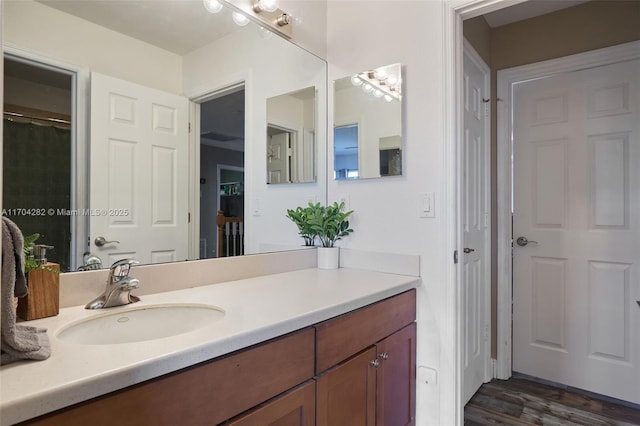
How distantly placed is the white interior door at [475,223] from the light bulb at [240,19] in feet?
4.13

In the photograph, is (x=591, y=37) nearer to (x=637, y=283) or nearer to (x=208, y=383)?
(x=637, y=283)

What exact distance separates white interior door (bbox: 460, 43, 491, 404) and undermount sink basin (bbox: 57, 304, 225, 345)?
1.44 meters

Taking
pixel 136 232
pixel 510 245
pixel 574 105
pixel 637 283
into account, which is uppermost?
pixel 574 105

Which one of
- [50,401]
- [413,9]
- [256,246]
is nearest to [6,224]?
[50,401]

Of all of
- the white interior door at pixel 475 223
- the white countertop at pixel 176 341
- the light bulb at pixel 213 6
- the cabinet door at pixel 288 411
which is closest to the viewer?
the white countertop at pixel 176 341

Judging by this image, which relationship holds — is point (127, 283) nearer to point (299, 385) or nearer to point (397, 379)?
point (299, 385)

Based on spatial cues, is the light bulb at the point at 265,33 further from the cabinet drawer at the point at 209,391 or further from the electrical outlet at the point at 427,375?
the electrical outlet at the point at 427,375

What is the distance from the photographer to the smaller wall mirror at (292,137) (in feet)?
6.19

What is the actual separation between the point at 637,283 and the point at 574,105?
1140mm

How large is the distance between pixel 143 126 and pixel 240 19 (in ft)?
2.31

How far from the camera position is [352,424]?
1208 millimetres

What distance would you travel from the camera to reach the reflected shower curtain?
3.30 ft

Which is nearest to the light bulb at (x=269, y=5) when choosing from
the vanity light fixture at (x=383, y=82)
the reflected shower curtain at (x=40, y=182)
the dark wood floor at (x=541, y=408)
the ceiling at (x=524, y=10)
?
the vanity light fixture at (x=383, y=82)

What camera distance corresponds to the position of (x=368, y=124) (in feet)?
6.13
